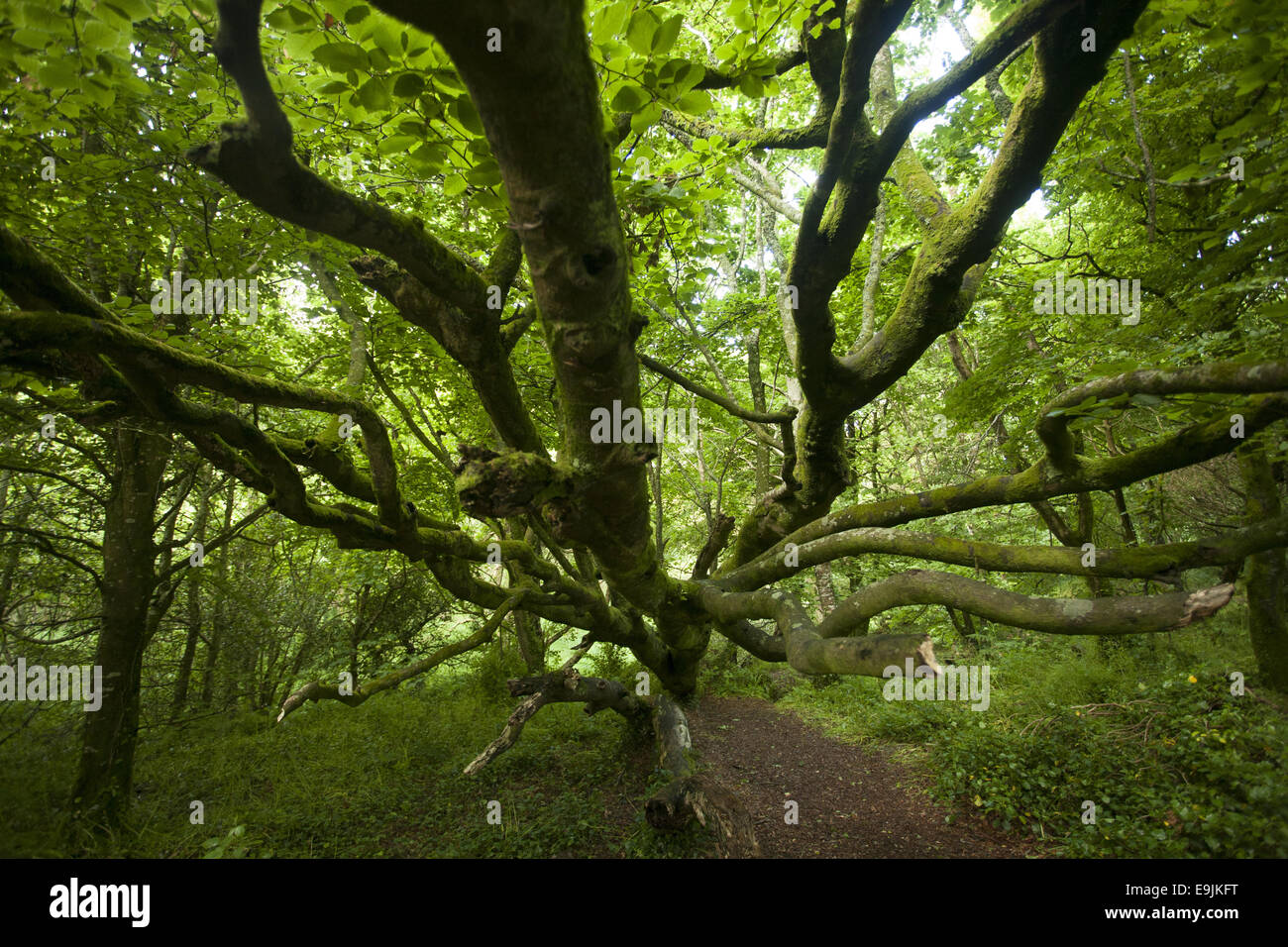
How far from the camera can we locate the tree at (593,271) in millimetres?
1719

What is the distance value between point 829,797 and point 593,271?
651 centimetres

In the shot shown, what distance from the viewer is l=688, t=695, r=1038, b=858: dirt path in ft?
15.4

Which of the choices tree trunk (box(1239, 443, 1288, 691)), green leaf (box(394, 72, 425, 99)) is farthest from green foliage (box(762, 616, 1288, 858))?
green leaf (box(394, 72, 425, 99))

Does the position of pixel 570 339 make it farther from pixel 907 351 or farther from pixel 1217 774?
pixel 1217 774

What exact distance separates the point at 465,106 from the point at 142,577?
6216 millimetres

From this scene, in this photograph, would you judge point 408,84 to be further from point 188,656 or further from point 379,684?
point 188,656

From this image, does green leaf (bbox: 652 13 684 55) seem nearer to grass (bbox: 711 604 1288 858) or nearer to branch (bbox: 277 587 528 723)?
branch (bbox: 277 587 528 723)

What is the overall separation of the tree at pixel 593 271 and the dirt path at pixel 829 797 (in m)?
1.18

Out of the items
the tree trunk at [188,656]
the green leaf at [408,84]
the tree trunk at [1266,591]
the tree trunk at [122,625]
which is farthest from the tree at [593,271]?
the tree trunk at [188,656]

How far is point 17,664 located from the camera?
17.5 ft

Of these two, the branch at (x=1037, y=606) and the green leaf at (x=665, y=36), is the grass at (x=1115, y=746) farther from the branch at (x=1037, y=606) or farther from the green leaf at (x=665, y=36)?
the green leaf at (x=665, y=36)

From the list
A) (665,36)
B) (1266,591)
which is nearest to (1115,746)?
(1266,591)

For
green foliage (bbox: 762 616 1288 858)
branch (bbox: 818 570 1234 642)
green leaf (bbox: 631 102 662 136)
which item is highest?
green leaf (bbox: 631 102 662 136)

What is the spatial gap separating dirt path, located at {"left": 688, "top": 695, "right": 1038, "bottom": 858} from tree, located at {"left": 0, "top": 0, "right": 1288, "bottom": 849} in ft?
3.87
